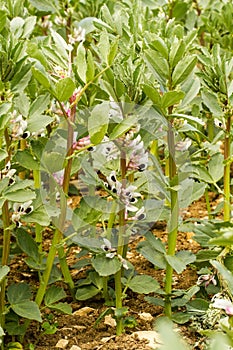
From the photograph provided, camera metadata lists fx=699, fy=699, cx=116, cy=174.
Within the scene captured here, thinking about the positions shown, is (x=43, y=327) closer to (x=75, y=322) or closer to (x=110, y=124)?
(x=75, y=322)

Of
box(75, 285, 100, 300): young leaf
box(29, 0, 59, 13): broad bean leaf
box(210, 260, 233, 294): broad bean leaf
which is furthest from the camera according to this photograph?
box(29, 0, 59, 13): broad bean leaf

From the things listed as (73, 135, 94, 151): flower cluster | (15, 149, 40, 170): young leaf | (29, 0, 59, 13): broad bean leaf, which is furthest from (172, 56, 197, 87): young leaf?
(29, 0, 59, 13): broad bean leaf

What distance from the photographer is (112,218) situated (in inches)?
72.7

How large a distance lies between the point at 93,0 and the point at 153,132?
3.82 ft

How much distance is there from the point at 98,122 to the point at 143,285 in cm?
47

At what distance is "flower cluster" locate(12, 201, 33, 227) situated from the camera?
66.3 inches

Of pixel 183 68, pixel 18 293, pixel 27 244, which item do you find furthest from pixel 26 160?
pixel 183 68

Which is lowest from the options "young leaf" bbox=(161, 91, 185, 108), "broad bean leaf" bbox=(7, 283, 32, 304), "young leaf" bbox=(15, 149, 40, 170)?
"broad bean leaf" bbox=(7, 283, 32, 304)

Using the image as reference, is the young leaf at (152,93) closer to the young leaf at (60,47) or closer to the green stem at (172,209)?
the green stem at (172,209)

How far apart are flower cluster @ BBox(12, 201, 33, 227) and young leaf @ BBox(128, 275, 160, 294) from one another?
327 millimetres

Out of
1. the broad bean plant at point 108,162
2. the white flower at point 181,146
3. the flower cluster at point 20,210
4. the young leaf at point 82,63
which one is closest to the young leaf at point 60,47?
the broad bean plant at point 108,162

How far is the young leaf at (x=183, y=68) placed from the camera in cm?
163

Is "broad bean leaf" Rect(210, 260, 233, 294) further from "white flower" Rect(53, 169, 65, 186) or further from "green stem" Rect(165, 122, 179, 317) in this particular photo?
"white flower" Rect(53, 169, 65, 186)

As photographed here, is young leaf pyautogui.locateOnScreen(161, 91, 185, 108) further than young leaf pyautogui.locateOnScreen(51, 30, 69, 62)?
No
